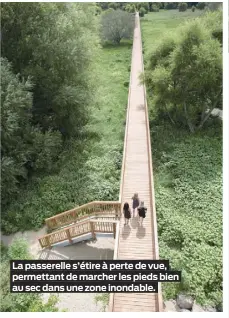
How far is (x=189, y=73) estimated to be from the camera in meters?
24.5

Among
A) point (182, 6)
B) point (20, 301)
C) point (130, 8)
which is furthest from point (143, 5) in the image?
point (20, 301)

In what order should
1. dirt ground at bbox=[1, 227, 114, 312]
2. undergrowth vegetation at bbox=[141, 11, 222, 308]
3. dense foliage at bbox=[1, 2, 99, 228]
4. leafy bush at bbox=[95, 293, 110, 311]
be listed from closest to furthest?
leafy bush at bbox=[95, 293, 110, 311] < undergrowth vegetation at bbox=[141, 11, 222, 308] < dirt ground at bbox=[1, 227, 114, 312] < dense foliage at bbox=[1, 2, 99, 228]

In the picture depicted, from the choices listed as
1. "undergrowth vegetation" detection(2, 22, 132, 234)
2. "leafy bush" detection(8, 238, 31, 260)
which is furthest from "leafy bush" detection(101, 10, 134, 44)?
"leafy bush" detection(8, 238, 31, 260)

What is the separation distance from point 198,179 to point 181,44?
34.3 feet

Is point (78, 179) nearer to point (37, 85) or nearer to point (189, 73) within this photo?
point (37, 85)

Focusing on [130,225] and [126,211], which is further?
[130,225]

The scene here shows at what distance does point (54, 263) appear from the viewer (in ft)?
39.8

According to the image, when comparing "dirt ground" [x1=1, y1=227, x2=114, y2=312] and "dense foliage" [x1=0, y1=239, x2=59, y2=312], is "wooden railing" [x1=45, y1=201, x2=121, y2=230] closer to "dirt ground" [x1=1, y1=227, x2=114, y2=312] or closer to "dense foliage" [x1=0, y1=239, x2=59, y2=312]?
"dirt ground" [x1=1, y1=227, x2=114, y2=312]

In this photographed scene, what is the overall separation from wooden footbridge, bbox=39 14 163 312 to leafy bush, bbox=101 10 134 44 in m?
42.7

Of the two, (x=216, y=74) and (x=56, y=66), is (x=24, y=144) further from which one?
(x=216, y=74)

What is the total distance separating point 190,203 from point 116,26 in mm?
50226

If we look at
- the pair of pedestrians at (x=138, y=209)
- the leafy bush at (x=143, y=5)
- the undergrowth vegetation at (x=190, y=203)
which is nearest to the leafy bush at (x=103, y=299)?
the undergrowth vegetation at (x=190, y=203)

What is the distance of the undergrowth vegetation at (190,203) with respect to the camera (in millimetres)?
15602

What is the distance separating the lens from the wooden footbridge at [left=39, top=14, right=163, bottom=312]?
43.5 ft
